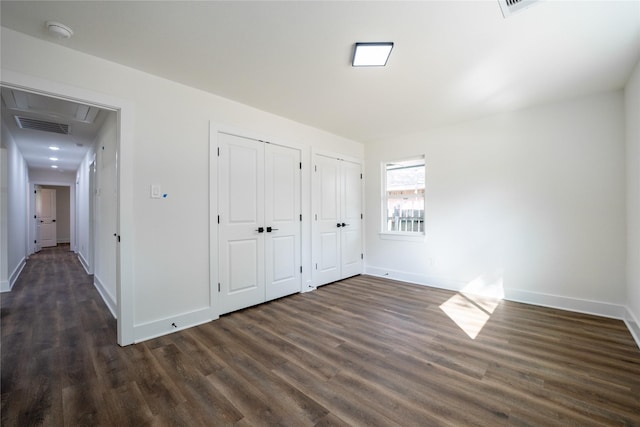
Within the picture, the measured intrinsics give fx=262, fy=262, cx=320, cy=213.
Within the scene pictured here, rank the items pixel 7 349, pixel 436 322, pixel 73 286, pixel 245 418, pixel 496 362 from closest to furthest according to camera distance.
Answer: pixel 245 418 < pixel 496 362 < pixel 7 349 < pixel 436 322 < pixel 73 286

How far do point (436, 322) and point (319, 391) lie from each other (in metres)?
1.71

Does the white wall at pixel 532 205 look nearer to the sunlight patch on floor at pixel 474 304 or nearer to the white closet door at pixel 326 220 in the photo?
the sunlight patch on floor at pixel 474 304

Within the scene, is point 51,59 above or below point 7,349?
above

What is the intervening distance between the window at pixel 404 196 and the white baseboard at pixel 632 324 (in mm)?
2418

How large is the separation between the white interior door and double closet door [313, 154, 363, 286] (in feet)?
35.6

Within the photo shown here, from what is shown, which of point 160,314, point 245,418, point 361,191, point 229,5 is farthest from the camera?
point 361,191

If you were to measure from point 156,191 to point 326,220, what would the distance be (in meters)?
2.58

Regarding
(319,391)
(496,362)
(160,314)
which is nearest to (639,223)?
(496,362)

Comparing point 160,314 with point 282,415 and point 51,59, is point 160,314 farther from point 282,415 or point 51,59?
point 51,59

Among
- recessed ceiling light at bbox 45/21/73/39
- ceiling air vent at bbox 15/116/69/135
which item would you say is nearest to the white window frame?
recessed ceiling light at bbox 45/21/73/39

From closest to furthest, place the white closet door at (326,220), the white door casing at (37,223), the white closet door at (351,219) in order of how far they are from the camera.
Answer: the white closet door at (326,220) → the white closet door at (351,219) → the white door casing at (37,223)

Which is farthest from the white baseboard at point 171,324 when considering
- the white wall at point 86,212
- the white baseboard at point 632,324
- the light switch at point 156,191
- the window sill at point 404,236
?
the white baseboard at point 632,324

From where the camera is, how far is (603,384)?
1.84m

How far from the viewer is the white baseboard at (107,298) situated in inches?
126
